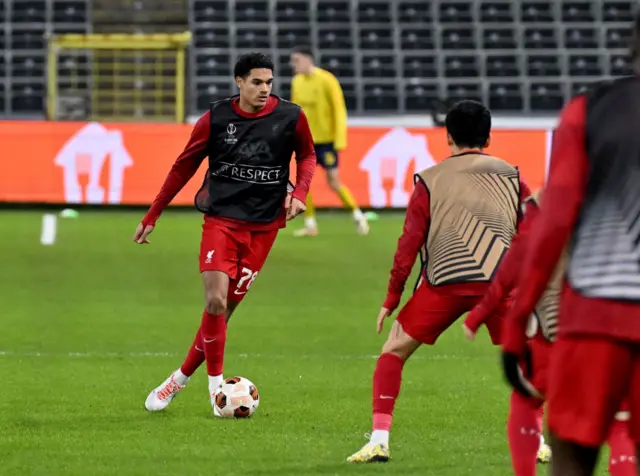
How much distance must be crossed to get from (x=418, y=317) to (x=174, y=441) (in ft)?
5.07

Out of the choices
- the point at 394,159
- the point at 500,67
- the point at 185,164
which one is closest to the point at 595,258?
the point at 185,164

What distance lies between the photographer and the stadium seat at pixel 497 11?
2742 centimetres

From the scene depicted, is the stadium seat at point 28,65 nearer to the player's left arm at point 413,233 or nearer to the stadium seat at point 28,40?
the stadium seat at point 28,40

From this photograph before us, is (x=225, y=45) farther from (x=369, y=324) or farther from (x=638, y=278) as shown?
(x=638, y=278)

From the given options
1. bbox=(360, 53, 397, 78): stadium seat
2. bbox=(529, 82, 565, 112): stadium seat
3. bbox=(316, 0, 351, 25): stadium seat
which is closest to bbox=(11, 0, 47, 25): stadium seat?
bbox=(316, 0, 351, 25): stadium seat

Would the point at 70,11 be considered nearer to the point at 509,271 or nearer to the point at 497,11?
the point at 497,11

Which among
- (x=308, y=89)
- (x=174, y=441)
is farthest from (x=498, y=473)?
(x=308, y=89)

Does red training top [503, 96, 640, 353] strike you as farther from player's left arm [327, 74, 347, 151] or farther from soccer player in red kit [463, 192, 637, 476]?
player's left arm [327, 74, 347, 151]

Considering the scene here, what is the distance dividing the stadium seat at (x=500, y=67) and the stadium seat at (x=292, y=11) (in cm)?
372

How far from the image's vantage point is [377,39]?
26.8 meters

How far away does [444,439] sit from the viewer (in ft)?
23.4

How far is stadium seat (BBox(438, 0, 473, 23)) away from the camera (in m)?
27.3

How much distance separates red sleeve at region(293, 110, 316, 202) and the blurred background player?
28.2 ft

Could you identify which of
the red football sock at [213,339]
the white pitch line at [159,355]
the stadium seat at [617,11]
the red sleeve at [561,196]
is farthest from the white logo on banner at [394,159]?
the red sleeve at [561,196]
